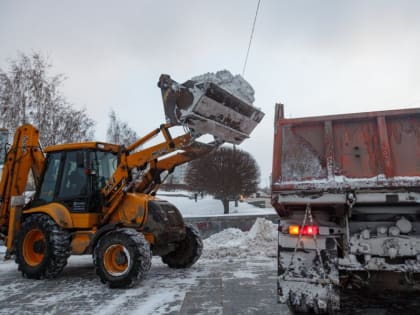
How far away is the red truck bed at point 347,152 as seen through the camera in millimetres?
3803

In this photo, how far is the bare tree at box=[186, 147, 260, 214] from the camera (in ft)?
99.6

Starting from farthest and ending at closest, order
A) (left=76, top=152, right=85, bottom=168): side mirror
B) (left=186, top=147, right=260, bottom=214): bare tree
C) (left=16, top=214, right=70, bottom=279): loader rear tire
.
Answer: (left=186, top=147, right=260, bottom=214): bare tree → (left=76, top=152, right=85, bottom=168): side mirror → (left=16, top=214, right=70, bottom=279): loader rear tire

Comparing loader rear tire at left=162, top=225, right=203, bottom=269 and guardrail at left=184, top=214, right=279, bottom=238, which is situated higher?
guardrail at left=184, top=214, right=279, bottom=238

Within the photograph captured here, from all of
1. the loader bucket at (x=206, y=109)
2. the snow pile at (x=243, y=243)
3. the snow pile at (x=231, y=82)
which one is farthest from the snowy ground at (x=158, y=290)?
the snow pile at (x=231, y=82)

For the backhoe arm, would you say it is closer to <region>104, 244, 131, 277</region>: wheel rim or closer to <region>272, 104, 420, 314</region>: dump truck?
<region>104, 244, 131, 277</region>: wheel rim

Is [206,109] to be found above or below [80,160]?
above

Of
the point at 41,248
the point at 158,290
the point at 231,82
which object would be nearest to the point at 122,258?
the point at 158,290

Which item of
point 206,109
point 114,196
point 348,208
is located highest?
point 206,109

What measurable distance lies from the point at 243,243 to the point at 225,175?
20.2 metres

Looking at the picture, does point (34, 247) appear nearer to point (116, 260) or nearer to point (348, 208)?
point (116, 260)

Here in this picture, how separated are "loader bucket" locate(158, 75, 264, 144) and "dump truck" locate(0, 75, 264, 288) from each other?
0.06 ft

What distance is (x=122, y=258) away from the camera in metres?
6.36

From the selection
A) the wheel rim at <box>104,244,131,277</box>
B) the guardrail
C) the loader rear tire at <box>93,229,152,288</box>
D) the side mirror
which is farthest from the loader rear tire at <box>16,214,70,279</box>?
the guardrail

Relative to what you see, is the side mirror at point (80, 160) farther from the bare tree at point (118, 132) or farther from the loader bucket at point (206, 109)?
the bare tree at point (118, 132)
